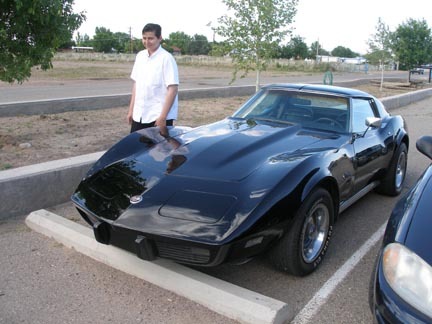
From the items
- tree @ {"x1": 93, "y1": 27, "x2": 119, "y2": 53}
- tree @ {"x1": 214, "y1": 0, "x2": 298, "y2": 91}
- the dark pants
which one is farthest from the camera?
tree @ {"x1": 93, "y1": 27, "x2": 119, "y2": 53}

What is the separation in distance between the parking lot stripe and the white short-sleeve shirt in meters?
2.47

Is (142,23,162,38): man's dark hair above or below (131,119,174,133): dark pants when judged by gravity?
above

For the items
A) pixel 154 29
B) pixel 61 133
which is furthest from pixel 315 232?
pixel 61 133

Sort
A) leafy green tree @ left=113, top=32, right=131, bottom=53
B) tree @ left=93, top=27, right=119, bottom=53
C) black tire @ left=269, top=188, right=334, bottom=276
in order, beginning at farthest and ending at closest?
tree @ left=93, top=27, right=119, bottom=53 < leafy green tree @ left=113, top=32, right=131, bottom=53 < black tire @ left=269, top=188, right=334, bottom=276

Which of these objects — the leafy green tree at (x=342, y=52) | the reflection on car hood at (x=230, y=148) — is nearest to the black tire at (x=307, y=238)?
the reflection on car hood at (x=230, y=148)

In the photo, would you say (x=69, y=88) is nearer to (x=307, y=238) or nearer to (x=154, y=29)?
(x=154, y=29)

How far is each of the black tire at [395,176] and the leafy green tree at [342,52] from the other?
130 meters

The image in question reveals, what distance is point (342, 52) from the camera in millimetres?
129750

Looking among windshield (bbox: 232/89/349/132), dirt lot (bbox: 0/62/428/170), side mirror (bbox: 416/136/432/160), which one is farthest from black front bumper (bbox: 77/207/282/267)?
dirt lot (bbox: 0/62/428/170)

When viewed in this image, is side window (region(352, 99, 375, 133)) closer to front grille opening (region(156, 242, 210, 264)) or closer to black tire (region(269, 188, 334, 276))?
black tire (region(269, 188, 334, 276))

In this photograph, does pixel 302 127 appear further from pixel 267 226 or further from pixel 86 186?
pixel 86 186

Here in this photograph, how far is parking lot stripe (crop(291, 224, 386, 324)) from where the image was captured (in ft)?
9.59

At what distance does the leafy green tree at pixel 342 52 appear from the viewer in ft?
422

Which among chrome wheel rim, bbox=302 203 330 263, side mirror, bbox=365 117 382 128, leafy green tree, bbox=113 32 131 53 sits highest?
leafy green tree, bbox=113 32 131 53
